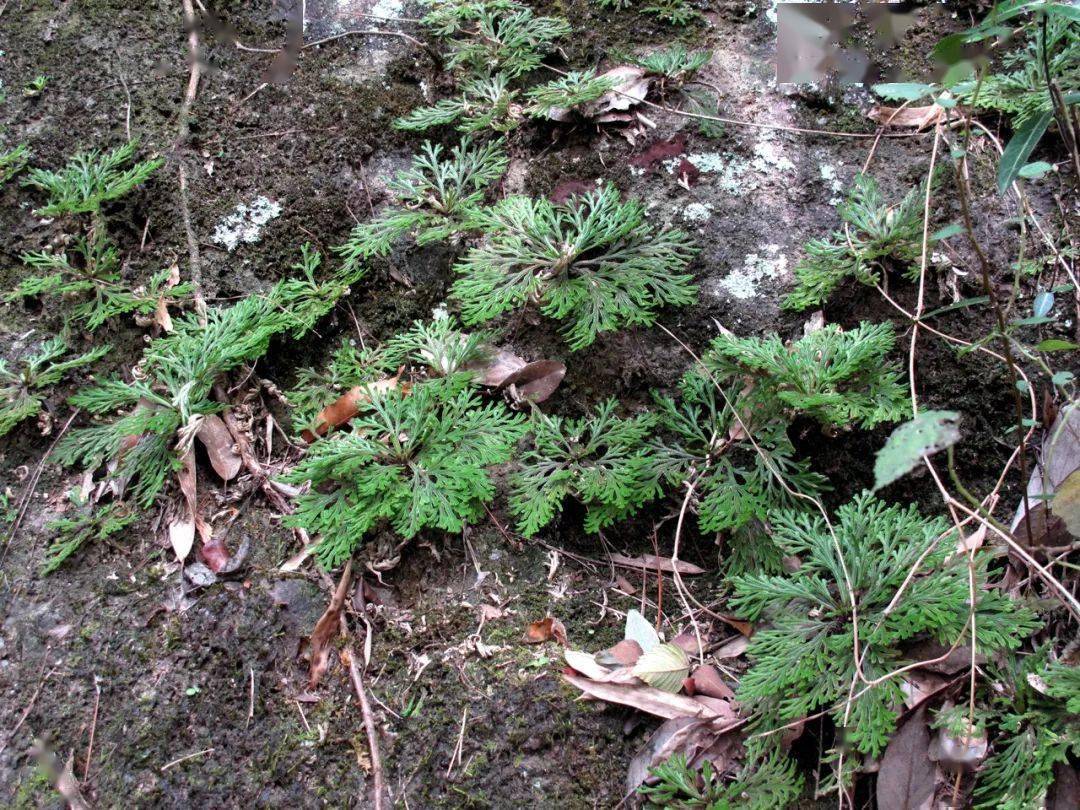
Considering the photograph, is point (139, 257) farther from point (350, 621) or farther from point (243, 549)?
point (350, 621)

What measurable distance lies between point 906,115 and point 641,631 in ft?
7.03

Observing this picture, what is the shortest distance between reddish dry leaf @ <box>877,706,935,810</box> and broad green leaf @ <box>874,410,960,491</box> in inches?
35.4

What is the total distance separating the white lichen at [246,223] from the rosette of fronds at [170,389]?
0.34m

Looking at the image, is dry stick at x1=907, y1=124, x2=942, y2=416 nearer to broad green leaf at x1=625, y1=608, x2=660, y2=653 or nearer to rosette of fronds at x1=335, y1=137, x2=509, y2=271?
broad green leaf at x1=625, y1=608, x2=660, y2=653

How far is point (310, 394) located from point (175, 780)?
1209mm

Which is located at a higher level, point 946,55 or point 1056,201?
point 946,55

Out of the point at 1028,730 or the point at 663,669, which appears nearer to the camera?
the point at 1028,730

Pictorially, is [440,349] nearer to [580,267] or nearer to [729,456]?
[580,267]

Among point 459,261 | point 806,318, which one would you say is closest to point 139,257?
point 459,261

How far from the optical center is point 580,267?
8.39ft

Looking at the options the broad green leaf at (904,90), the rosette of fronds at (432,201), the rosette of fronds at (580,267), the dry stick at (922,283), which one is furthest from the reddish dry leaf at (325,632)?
the broad green leaf at (904,90)

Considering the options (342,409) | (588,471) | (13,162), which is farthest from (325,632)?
(13,162)

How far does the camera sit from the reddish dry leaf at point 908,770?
1.83 meters

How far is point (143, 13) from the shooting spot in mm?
3379
